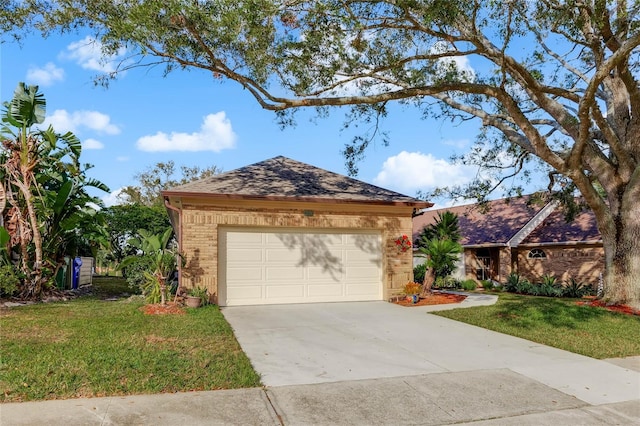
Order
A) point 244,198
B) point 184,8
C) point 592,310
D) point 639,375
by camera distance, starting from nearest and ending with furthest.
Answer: point 639,375 < point 184,8 < point 592,310 < point 244,198

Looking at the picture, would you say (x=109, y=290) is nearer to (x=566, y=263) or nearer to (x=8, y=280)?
(x=8, y=280)

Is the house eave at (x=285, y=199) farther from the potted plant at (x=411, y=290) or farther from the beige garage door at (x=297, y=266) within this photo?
the potted plant at (x=411, y=290)

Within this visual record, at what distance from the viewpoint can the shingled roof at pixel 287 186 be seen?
12.4m

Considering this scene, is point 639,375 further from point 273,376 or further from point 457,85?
point 457,85

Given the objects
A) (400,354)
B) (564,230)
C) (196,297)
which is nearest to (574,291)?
(564,230)

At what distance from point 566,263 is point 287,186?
570 inches

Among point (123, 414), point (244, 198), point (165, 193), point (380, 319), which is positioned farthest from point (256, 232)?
point (123, 414)

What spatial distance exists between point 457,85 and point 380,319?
18.7 feet

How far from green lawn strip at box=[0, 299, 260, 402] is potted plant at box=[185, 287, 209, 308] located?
63.5 inches

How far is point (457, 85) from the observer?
35.0 ft

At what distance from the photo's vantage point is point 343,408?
466 cm

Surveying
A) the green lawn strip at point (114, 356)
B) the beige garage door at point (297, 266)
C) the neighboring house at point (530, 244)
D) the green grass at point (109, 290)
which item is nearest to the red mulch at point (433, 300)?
the beige garage door at point (297, 266)

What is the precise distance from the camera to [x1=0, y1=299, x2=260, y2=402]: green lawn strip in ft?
16.5

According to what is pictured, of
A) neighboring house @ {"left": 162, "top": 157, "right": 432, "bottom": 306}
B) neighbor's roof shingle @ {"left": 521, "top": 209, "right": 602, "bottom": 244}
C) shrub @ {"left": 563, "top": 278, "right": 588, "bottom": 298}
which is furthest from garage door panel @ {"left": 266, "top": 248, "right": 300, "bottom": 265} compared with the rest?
neighbor's roof shingle @ {"left": 521, "top": 209, "right": 602, "bottom": 244}
